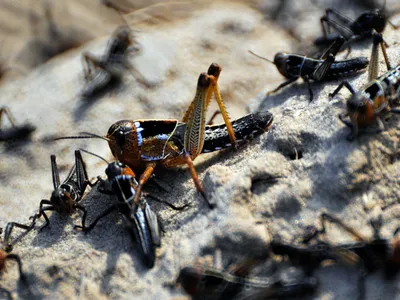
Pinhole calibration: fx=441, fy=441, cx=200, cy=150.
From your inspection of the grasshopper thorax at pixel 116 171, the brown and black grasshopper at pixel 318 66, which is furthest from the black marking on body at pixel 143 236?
the brown and black grasshopper at pixel 318 66

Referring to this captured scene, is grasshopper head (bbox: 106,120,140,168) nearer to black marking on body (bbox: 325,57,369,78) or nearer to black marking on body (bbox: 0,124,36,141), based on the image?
black marking on body (bbox: 0,124,36,141)

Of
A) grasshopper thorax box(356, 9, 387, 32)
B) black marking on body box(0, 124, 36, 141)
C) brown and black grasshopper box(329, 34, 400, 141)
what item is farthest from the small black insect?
grasshopper thorax box(356, 9, 387, 32)

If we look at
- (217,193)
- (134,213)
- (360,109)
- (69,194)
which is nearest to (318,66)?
(360,109)

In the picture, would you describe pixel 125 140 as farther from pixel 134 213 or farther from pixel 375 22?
pixel 375 22

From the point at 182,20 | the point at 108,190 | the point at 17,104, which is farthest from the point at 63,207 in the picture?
the point at 182,20

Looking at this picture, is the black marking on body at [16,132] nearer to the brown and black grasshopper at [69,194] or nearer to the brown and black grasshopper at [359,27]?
the brown and black grasshopper at [69,194]
